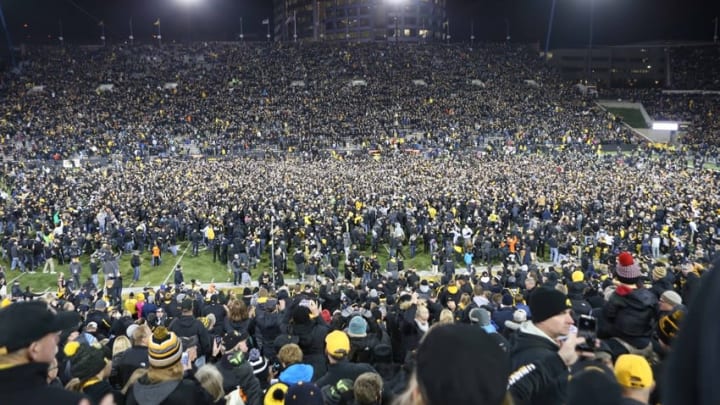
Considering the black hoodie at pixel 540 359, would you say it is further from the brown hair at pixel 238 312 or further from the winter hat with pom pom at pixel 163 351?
the brown hair at pixel 238 312

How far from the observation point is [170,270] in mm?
20781

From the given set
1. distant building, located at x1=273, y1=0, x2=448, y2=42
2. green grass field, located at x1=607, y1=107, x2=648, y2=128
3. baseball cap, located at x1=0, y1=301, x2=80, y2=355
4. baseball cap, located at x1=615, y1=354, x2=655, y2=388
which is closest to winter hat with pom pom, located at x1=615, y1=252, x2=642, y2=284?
baseball cap, located at x1=615, y1=354, x2=655, y2=388

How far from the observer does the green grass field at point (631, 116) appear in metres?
63.3

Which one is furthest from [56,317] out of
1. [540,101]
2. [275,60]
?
[275,60]

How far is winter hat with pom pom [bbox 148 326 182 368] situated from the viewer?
3938 millimetres

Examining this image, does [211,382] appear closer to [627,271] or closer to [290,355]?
[290,355]

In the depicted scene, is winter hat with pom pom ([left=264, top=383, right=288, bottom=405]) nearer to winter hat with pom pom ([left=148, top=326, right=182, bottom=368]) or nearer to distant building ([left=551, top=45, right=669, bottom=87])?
winter hat with pom pom ([left=148, top=326, right=182, bottom=368])

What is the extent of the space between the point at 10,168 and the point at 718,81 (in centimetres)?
8393

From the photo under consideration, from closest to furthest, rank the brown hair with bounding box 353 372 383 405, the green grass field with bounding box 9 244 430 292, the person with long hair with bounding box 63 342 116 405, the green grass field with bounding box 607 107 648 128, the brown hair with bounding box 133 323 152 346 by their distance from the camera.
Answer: the brown hair with bounding box 353 372 383 405 → the person with long hair with bounding box 63 342 116 405 → the brown hair with bounding box 133 323 152 346 → the green grass field with bounding box 9 244 430 292 → the green grass field with bounding box 607 107 648 128

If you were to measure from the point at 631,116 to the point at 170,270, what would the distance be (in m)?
63.0

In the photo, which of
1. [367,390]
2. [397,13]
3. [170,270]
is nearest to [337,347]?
[367,390]

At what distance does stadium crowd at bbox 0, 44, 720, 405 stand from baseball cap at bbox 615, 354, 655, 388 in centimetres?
1

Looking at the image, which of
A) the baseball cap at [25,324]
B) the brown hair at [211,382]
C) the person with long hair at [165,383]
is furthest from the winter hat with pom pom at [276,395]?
the baseball cap at [25,324]

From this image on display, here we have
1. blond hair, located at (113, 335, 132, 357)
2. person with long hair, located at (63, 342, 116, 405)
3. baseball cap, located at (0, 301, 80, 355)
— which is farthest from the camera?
blond hair, located at (113, 335, 132, 357)
